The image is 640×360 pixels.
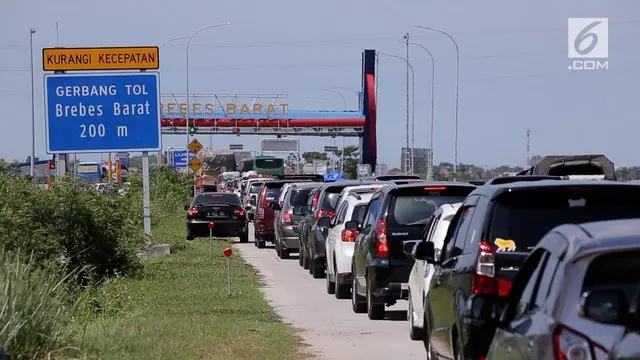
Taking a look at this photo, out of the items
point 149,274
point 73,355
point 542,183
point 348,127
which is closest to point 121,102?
point 149,274

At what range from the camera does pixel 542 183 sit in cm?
1020


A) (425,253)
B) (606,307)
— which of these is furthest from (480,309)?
(425,253)

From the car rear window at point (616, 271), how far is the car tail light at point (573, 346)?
0.40m

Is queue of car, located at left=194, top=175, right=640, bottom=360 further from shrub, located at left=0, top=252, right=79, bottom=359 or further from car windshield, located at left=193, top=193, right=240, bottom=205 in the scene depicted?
car windshield, located at left=193, top=193, right=240, bottom=205

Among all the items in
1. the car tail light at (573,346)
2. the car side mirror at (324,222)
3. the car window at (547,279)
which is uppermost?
the car window at (547,279)

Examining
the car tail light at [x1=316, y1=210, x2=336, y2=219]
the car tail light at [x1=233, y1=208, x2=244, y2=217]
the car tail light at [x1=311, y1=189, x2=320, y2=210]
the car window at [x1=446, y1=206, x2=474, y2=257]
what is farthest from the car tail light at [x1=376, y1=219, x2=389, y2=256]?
the car tail light at [x1=233, y1=208, x2=244, y2=217]

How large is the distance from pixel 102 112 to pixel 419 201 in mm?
15412

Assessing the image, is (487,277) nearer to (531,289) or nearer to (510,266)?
(510,266)

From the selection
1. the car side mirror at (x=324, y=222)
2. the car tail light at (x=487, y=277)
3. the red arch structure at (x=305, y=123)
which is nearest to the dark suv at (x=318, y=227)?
the car side mirror at (x=324, y=222)

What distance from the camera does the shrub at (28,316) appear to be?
12445mm

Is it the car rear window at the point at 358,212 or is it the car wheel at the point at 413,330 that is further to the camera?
the car rear window at the point at 358,212

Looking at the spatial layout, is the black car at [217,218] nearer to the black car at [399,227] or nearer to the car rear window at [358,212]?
the car rear window at [358,212]

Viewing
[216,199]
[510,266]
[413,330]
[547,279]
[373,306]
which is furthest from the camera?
[216,199]

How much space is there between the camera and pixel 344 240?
2086 cm
